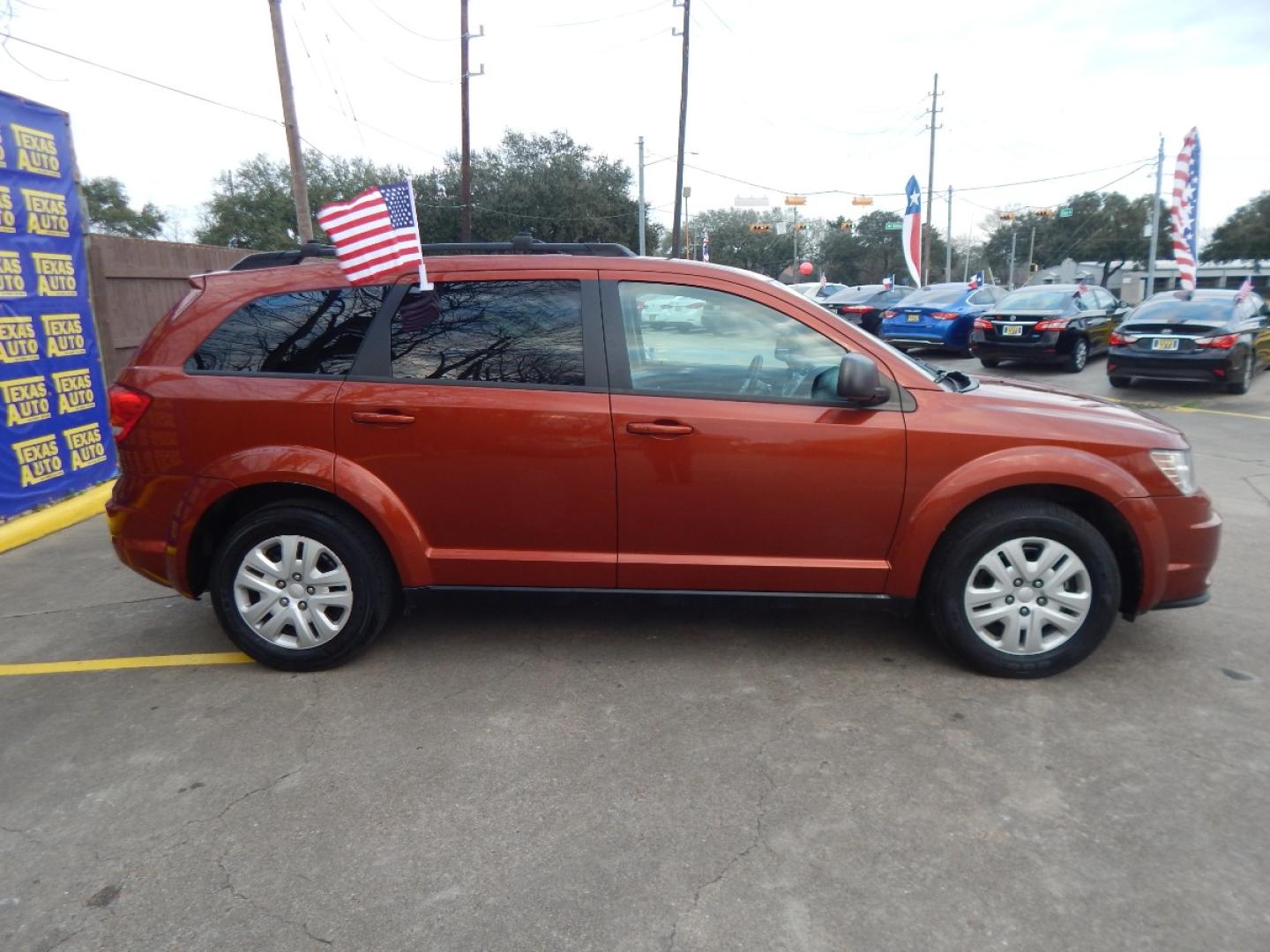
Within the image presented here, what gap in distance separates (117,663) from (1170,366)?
12800 millimetres

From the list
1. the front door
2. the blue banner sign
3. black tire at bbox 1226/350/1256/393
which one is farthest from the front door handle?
black tire at bbox 1226/350/1256/393

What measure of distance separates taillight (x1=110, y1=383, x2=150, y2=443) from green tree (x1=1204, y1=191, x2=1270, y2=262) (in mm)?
59358

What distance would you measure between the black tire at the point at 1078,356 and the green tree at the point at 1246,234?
44361 mm

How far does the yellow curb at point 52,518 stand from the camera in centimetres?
604

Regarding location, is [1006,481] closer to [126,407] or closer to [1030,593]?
[1030,593]

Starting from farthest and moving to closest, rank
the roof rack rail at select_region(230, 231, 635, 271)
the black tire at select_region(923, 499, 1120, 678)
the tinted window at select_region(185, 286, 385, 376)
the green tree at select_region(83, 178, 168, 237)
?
the green tree at select_region(83, 178, 168, 237) → the roof rack rail at select_region(230, 231, 635, 271) → the tinted window at select_region(185, 286, 385, 376) → the black tire at select_region(923, 499, 1120, 678)

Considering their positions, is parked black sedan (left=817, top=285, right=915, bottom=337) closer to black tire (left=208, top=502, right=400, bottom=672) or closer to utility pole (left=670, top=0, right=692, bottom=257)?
utility pole (left=670, top=0, right=692, bottom=257)

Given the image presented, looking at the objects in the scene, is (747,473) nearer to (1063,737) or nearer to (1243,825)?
(1063,737)

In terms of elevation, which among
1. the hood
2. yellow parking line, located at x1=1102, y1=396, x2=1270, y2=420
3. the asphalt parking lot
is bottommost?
the asphalt parking lot

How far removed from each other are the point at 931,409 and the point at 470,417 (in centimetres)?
194

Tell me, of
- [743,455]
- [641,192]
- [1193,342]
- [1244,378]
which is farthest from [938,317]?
[641,192]

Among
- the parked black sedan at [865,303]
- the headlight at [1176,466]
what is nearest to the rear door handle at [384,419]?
the headlight at [1176,466]

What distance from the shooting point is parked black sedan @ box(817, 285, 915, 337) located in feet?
66.7

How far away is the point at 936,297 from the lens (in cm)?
1775
